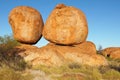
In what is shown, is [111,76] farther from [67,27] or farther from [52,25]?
[52,25]

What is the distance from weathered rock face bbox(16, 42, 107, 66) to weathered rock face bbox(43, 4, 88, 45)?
0.78m

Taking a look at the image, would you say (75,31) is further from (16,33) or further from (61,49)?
(16,33)

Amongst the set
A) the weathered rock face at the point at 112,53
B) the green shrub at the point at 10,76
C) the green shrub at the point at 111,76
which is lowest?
the weathered rock face at the point at 112,53

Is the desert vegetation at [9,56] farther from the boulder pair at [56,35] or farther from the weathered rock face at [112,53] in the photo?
the weathered rock face at [112,53]

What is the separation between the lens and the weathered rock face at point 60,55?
77.9ft

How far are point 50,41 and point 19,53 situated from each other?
3.85 meters

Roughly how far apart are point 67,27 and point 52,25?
1.57 meters

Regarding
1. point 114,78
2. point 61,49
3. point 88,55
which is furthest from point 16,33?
point 114,78

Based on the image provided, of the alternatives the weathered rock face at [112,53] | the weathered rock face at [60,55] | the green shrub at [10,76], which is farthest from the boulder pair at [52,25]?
the green shrub at [10,76]

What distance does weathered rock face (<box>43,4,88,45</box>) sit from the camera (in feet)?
85.6

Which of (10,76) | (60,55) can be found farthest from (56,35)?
(10,76)

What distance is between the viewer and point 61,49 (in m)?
25.8

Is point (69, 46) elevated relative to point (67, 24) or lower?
lower

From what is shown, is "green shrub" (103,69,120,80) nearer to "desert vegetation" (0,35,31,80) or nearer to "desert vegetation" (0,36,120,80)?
"desert vegetation" (0,36,120,80)
